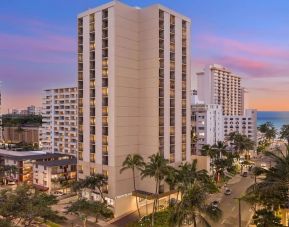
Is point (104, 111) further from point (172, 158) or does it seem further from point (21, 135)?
point (21, 135)

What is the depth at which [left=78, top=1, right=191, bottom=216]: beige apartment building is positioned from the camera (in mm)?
68188

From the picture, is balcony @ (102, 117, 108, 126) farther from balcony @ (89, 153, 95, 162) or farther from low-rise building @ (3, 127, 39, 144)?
low-rise building @ (3, 127, 39, 144)

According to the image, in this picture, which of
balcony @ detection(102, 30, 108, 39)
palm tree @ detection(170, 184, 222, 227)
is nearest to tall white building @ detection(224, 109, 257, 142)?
balcony @ detection(102, 30, 108, 39)

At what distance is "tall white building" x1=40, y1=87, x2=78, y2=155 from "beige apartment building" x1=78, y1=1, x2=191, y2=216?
40.6 m

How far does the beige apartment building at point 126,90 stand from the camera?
68188 mm

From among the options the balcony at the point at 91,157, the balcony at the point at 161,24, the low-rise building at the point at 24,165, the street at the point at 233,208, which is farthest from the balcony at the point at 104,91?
the low-rise building at the point at 24,165

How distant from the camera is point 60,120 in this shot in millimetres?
118875

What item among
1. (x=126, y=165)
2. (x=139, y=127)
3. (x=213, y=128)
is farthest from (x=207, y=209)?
(x=213, y=128)

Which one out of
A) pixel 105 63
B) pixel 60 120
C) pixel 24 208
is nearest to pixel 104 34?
pixel 105 63

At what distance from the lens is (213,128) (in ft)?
454

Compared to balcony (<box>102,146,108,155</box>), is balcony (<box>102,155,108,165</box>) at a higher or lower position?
lower

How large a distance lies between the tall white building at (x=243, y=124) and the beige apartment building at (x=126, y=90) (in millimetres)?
79286

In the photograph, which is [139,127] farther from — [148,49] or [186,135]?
[148,49]

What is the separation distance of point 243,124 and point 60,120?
3377 inches
